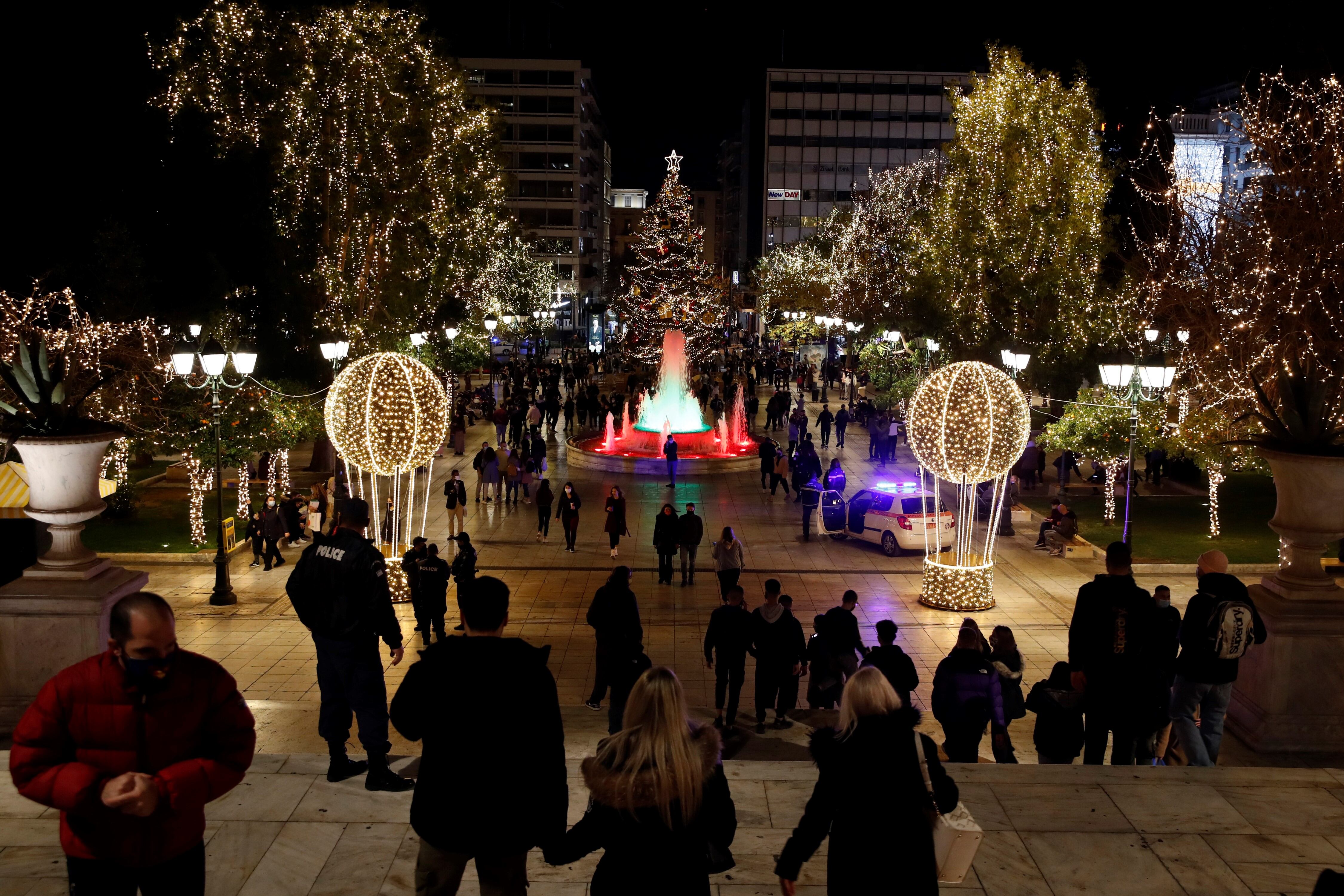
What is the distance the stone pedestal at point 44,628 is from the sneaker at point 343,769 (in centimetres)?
204

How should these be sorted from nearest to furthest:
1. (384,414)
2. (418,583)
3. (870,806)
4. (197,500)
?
(870,806) → (418,583) → (384,414) → (197,500)

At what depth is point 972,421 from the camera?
1627 cm

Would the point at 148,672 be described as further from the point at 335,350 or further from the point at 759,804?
the point at 335,350

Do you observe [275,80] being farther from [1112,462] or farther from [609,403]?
[1112,462]

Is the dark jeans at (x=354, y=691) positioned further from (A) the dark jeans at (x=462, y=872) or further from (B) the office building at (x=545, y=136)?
(B) the office building at (x=545, y=136)

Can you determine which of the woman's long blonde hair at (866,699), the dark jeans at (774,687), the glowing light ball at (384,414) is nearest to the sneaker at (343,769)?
the woman's long blonde hair at (866,699)

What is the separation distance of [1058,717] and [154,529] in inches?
711

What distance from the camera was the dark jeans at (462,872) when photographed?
13.8 ft

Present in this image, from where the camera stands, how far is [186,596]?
661 inches

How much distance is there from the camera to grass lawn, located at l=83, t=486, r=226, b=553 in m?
19.5

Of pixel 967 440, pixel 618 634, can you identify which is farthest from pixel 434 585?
pixel 967 440

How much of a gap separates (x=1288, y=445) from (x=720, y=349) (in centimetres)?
5926

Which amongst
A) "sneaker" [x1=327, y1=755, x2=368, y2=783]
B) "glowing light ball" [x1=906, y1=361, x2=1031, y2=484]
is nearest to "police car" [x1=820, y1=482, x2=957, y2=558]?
"glowing light ball" [x1=906, y1=361, x2=1031, y2=484]

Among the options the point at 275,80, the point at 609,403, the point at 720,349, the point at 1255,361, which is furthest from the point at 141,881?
the point at 720,349
